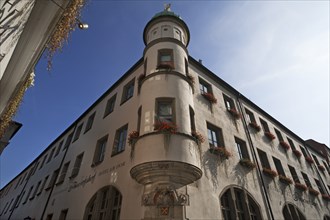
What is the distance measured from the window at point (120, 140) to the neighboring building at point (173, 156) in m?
0.07

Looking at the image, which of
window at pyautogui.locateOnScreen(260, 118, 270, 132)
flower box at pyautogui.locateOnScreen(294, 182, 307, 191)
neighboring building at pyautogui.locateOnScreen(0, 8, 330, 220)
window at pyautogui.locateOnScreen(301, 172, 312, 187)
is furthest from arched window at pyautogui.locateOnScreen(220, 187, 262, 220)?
window at pyautogui.locateOnScreen(301, 172, 312, 187)

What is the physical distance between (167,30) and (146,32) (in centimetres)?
181

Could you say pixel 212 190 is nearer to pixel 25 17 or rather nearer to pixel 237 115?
pixel 237 115

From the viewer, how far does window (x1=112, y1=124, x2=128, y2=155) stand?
37.3ft

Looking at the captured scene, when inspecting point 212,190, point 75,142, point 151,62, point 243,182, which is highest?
point 151,62

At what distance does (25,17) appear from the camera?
2.73 metres

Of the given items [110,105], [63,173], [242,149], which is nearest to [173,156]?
[242,149]

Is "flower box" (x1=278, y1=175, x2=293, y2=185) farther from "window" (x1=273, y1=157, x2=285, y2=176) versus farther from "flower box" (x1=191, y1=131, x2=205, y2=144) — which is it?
"flower box" (x1=191, y1=131, x2=205, y2=144)

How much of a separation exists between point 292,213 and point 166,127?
12.2m

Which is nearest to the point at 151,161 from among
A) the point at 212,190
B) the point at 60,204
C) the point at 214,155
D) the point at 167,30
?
the point at 212,190

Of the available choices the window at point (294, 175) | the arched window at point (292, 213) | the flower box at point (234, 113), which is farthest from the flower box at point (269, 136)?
the arched window at point (292, 213)

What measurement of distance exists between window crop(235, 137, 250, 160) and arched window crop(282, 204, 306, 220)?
440cm

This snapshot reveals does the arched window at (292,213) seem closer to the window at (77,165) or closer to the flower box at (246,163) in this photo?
the flower box at (246,163)

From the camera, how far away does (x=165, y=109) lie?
32.5 feet
